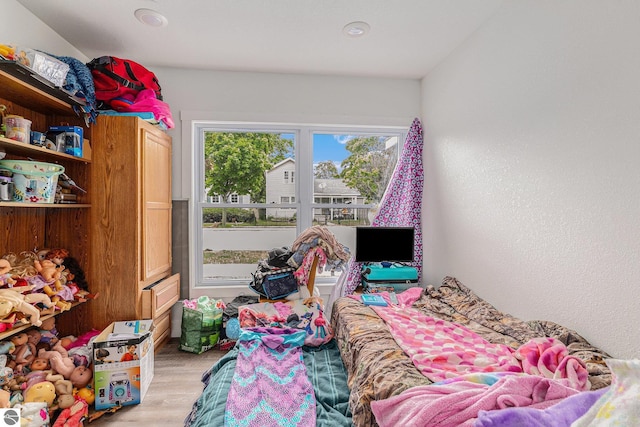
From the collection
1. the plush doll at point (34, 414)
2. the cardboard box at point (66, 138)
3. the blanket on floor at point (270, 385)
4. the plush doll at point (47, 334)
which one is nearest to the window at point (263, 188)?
the cardboard box at point (66, 138)

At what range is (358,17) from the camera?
2.27 metres

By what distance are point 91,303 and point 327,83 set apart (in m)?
2.70

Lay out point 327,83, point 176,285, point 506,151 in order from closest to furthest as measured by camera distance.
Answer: point 506,151
point 176,285
point 327,83

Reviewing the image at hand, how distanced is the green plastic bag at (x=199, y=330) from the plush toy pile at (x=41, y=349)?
0.68 meters

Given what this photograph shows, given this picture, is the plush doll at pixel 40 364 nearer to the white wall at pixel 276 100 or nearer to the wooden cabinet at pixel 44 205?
the wooden cabinet at pixel 44 205

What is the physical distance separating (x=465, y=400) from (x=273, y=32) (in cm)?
250

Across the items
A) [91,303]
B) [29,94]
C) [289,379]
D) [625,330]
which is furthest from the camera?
[91,303]

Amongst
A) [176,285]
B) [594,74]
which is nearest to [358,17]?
[594,74]

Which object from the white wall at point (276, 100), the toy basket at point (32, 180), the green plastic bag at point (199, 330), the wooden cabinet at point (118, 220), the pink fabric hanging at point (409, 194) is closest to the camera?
the toy basket at point (32, 180)

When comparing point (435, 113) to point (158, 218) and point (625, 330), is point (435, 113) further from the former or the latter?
point (158, 218)

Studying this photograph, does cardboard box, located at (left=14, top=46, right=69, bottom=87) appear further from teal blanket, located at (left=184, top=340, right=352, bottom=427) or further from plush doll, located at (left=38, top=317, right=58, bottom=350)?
teal blanket, located at (left=184, top=340, right=352, bottom=427)

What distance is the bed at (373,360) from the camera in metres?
1.36

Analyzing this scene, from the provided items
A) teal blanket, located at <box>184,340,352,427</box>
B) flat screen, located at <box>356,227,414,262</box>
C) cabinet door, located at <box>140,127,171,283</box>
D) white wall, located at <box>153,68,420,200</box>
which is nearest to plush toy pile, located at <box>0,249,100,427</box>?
cabinet door, located at <box>140,127,171,283</box>

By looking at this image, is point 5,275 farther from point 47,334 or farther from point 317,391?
point 317,391
